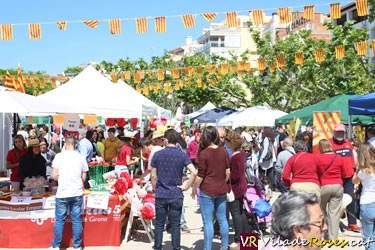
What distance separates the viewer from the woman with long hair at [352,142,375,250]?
17.9 ft

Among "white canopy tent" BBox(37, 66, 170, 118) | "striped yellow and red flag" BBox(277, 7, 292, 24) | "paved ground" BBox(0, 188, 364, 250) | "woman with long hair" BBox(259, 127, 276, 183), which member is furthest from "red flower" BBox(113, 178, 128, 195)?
"striped yellow and red flag" BBox(277, 7, 292, 24)

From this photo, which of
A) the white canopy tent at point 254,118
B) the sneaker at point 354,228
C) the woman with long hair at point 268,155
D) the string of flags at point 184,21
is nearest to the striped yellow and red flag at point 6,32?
the string of flags at point 184,21

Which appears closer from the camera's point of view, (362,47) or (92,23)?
(92,23)

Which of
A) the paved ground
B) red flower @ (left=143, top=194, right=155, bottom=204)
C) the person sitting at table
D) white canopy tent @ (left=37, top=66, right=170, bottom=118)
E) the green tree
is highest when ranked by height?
the green tree

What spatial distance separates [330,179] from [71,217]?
3757 millimetres

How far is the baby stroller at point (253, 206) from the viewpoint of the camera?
294 inches

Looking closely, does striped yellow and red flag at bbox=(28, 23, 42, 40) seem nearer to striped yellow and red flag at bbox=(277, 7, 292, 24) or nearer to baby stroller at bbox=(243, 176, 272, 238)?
striped yellow and red flag at bbox=(277, 7, 292, 24)

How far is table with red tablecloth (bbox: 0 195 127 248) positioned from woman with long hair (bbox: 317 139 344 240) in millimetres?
3089

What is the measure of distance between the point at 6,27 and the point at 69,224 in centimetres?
788

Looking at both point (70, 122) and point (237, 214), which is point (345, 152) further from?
point (70, 122)

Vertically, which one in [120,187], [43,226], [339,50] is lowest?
[43,226]

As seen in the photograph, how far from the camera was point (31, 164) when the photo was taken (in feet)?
24.8

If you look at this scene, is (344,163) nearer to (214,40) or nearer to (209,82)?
(209,82)

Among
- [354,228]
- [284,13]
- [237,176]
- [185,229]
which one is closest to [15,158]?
[185,229]
